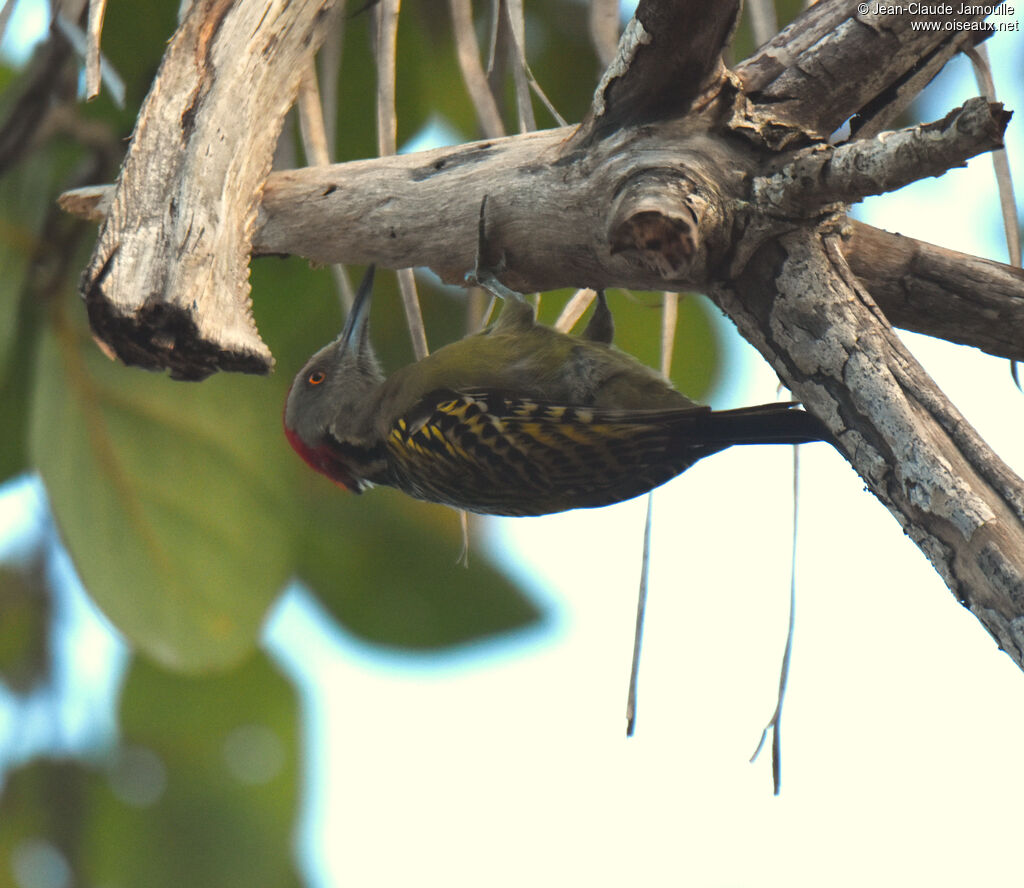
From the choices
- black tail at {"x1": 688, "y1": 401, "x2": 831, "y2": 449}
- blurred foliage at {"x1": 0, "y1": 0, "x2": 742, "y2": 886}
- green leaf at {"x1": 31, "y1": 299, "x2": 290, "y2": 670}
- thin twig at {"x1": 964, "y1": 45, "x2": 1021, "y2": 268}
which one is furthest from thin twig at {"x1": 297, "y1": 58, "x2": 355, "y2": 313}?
thin twig at {"x1": 964, "y1": 45, "x2": 1021, "y2": 268}

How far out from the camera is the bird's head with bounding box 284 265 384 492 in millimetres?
3797

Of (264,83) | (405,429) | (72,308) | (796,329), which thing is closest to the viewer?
(796,329)

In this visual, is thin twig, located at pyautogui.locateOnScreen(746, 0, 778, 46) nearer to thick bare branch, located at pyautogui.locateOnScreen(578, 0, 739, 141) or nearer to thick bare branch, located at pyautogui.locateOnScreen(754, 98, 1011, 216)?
thick bare branch, located at pyautogui.locateOnScreen(578, 0, 739, 141)

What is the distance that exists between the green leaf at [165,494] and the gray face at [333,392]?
0.11m

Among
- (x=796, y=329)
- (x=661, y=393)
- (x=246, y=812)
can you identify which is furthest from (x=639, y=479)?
(x=246, y=812)

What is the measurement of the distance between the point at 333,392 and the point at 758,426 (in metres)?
1.74

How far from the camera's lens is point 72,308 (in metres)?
3.58

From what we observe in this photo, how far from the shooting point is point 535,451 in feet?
9.66

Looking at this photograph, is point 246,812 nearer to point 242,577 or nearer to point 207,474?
point 242,577

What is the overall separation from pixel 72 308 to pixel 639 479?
1.92 meters

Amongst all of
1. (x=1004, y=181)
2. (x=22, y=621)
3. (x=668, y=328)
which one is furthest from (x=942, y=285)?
(x=22, y=621)

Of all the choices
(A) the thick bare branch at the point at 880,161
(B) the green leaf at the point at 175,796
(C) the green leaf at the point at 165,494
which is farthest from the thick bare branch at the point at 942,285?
(B) the green leaf at the point at 175,796

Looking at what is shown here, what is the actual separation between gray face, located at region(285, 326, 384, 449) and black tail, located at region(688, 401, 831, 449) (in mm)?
1402

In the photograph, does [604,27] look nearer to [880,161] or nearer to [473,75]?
[473,75]
